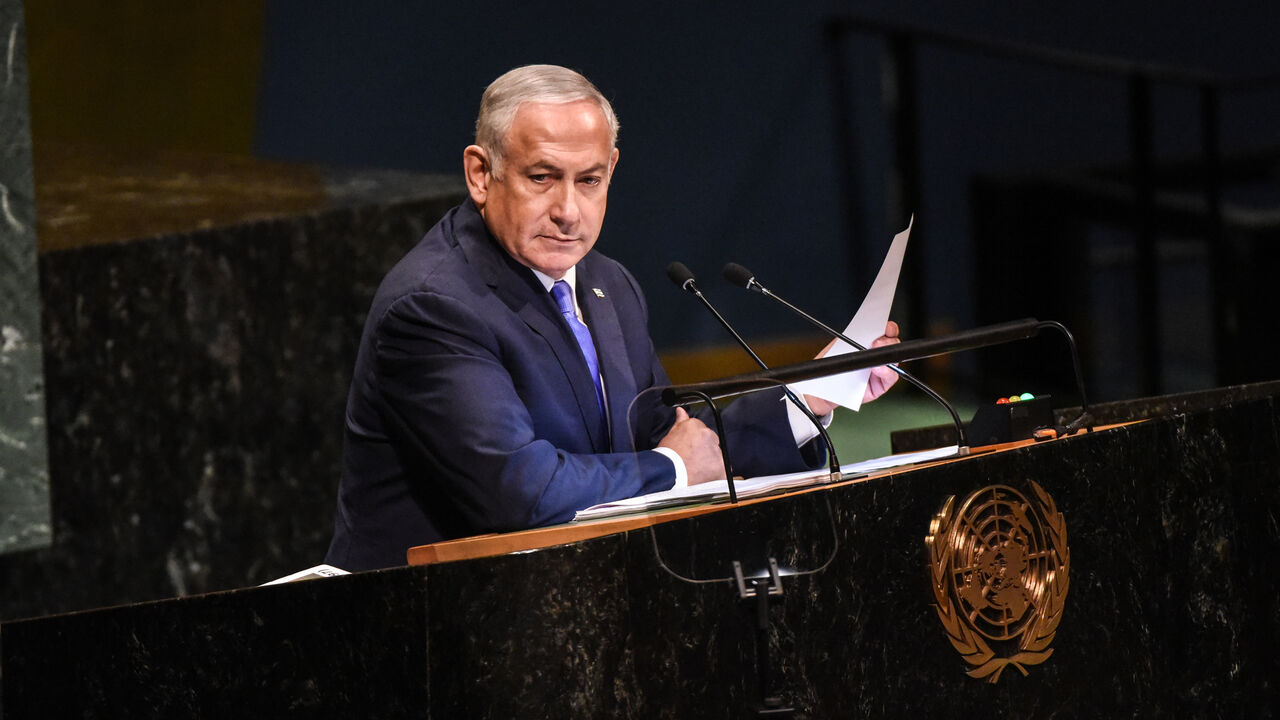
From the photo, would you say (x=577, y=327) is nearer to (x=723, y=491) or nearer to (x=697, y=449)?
(x=697, y=449)

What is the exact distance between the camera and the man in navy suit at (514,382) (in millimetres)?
1989

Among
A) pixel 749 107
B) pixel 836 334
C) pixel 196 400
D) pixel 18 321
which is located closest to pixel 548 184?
pixel 836 334

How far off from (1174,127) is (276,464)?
13.7 ft

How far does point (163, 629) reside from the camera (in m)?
1.73

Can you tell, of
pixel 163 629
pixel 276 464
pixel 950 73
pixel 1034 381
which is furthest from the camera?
pixel 950 73

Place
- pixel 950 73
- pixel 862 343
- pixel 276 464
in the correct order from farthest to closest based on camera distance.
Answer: pixel 950 73 → pixel 276 464 → pixel 862 343

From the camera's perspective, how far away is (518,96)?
7.24ft

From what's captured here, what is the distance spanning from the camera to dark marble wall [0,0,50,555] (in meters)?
2.99

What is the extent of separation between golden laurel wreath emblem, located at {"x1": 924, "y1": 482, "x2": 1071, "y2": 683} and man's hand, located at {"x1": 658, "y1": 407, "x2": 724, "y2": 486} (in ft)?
1.45

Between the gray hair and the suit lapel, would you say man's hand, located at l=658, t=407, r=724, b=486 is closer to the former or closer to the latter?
the suit lapel

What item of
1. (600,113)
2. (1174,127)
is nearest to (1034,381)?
(1174,127)

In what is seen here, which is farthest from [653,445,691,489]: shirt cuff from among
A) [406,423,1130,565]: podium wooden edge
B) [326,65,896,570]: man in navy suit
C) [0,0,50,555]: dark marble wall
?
[0,0,50,555]: dark marble wall

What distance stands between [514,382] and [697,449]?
0.29 metres

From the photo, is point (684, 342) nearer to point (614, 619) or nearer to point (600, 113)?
point (600, 113)
